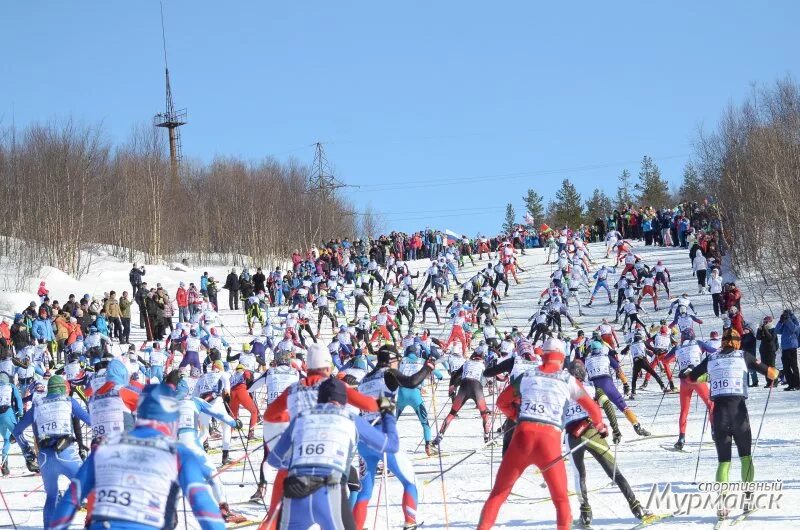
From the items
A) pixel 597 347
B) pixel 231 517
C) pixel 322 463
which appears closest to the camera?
pixel 322 463

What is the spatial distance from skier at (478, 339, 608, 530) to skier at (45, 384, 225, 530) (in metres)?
3.33

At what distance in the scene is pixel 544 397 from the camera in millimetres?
8523

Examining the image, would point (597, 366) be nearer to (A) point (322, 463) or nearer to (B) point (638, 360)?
(B) point (638, 360)

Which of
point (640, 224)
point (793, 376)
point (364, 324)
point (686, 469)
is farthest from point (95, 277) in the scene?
point (686, 469)

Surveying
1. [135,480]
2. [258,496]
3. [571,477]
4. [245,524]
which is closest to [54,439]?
[245,524]

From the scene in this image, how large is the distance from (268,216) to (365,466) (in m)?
60.5

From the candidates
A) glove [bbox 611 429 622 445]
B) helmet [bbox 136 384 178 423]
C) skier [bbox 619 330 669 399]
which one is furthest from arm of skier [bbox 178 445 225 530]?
skier [bbox 619 330 669 399]

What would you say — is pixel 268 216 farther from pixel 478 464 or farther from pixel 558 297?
pixel 478 464

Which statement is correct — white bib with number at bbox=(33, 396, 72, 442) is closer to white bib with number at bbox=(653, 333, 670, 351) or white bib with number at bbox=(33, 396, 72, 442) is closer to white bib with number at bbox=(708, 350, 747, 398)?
white bib with number at bbox=(708, 350, 747, 398)

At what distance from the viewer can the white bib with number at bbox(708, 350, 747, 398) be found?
10.2m

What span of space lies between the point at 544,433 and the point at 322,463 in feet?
8.01

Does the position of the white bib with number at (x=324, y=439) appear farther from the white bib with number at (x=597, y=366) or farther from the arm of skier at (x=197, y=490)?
the white bib with number at (x=597, y=366)

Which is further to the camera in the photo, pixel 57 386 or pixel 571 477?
pixel 571 477

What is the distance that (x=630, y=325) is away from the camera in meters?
30.9
